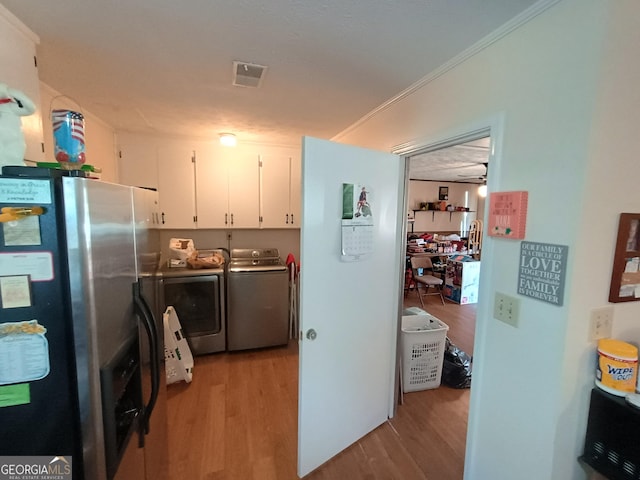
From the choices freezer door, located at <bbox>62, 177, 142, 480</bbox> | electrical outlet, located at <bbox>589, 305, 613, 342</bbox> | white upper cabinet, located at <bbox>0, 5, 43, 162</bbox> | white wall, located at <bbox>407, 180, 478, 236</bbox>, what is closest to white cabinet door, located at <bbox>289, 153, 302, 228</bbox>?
white upper cabinet, located at <bbox>0, 5, 43, 162</bbox>

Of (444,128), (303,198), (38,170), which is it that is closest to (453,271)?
(444,128)

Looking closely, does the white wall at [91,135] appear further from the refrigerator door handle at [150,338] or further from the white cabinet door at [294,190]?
the white cabinet door at [294,190]

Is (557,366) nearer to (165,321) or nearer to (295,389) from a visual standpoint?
(295,389)

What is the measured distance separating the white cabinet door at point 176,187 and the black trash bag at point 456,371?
3000 millimetres

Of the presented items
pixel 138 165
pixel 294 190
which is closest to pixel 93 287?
pixel 138 165

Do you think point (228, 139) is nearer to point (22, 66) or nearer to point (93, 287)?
point (22, 66)

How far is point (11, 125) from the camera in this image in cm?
86

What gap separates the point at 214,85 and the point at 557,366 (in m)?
2.28

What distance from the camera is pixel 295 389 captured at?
2.49 meters

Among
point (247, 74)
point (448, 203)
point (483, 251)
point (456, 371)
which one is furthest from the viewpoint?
point (448, 203)

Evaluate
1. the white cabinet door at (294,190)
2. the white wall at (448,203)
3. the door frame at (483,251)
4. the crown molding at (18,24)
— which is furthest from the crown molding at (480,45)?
the white wall at (448,203)

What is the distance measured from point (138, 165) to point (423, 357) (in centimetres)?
341

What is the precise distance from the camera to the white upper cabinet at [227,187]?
3.22 metres

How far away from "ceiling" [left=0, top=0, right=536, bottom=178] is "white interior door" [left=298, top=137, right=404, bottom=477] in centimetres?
45
